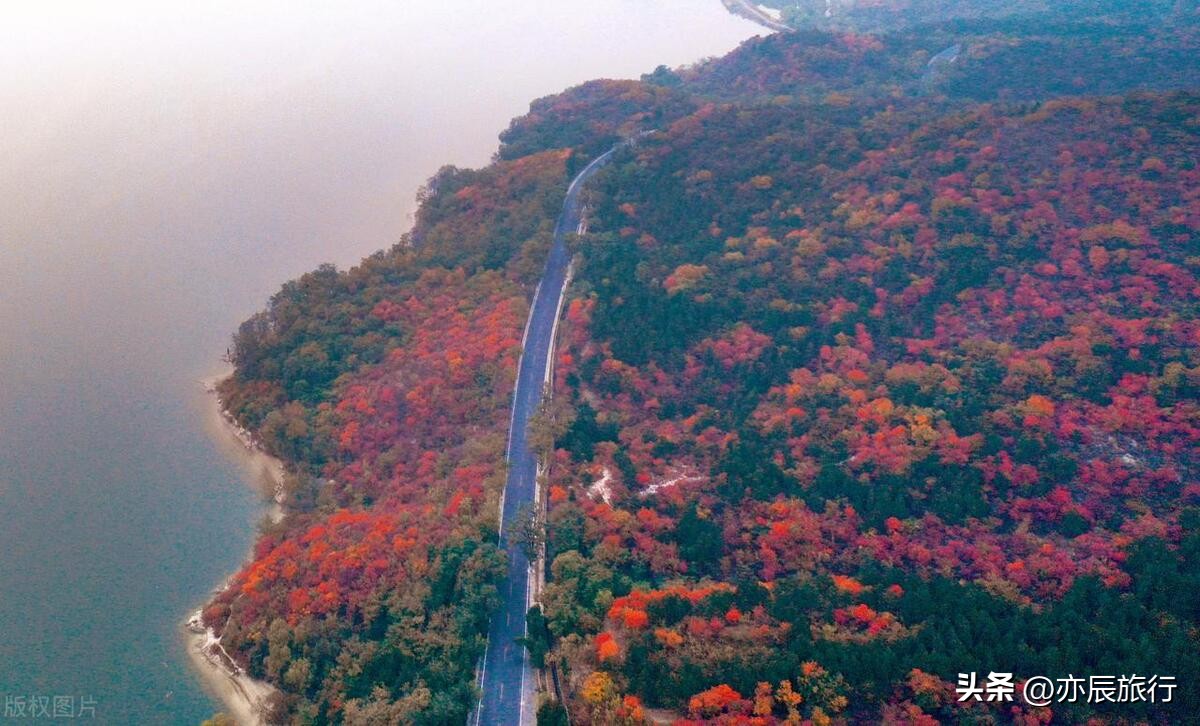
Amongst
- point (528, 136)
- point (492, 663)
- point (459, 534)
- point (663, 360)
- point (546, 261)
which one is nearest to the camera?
point (492, 663)

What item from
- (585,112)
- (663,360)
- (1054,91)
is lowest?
(663,360)

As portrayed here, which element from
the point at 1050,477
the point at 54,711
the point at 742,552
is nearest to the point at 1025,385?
the point at 1050,477

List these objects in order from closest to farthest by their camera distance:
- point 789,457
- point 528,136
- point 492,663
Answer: point 492,663
point 789,457
point 528,136

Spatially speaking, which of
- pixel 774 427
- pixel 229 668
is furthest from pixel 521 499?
pixel 229 668

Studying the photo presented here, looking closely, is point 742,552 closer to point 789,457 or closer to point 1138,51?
point 789,457

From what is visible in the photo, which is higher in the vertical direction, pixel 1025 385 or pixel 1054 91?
pixel 1054 91

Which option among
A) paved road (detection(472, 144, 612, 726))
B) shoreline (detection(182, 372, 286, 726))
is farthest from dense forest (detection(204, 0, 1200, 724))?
paved road (detection(472, 144, 612, 726))

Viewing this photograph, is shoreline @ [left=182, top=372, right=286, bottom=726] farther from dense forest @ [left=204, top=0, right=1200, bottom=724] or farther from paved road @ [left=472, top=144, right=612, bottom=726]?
paved road @ [left=472, top=144, right=612, bottom=726]
